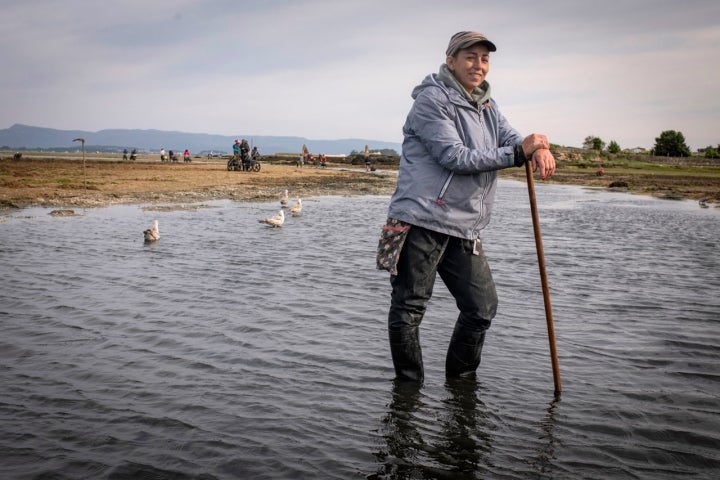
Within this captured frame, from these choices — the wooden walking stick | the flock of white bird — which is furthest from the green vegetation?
the wooden walking stick

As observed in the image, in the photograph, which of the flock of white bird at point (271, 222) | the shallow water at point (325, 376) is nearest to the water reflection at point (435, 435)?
the shallow water at point (325, 376)

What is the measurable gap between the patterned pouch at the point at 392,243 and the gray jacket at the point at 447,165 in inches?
2.5

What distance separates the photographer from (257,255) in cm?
1148

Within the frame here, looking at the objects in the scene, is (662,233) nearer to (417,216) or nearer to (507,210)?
(507,210)

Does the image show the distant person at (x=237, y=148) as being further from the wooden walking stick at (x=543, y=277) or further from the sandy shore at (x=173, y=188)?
the wooden walking stick at (x=543, y=277)

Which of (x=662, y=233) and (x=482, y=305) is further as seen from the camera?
(x=662, y=233)

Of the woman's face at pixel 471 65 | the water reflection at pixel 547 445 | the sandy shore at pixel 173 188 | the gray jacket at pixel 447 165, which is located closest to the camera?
the water reflection at pixel 547 445

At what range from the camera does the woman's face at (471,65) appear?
14.5 ft

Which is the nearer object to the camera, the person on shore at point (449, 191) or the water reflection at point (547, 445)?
the water reflection at point (547, 445)

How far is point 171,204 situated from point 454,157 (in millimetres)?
18314

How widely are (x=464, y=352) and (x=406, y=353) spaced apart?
20.6 inches

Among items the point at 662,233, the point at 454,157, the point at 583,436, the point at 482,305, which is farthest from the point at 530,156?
the point at 662,233

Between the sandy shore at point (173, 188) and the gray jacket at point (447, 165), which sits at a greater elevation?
the gray jacket at point (447, 165)

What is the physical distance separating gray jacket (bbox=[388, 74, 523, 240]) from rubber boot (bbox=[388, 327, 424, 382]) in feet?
2.89
